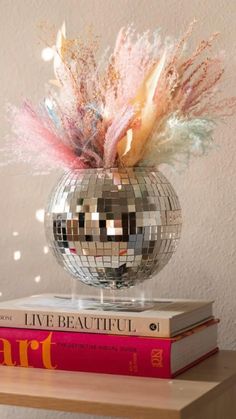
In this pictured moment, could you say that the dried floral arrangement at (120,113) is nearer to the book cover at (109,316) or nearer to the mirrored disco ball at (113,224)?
the mirrored disco ball at (113,224)

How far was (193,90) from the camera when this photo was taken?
3.84 ft

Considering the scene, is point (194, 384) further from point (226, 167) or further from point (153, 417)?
point (226, 167)

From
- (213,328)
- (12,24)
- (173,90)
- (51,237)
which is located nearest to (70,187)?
(51,237)

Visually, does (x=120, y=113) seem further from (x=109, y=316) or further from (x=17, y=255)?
(x=17, y=255)

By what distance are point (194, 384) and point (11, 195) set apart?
0.62 m

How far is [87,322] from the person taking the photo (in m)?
1.12

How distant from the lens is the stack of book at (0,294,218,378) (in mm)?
1083

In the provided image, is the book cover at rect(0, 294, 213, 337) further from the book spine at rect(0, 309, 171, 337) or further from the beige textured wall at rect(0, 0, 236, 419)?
the beige textured wall at rect(0, 0, 236, 419)

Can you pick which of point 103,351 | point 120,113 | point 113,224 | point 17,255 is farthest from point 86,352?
point 17,255

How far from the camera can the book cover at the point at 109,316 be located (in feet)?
3.58

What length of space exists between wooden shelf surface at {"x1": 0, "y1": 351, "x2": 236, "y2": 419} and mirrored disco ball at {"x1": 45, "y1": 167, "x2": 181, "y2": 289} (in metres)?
0.15

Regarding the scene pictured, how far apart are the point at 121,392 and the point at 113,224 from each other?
238mm

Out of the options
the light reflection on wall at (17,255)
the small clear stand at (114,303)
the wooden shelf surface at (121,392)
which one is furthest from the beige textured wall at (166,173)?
the wooden shelf surface at (121,392)

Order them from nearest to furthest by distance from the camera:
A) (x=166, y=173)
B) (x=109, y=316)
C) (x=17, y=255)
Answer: (x=109, y=316), (x=166, y=173), (x=17, y=255)
